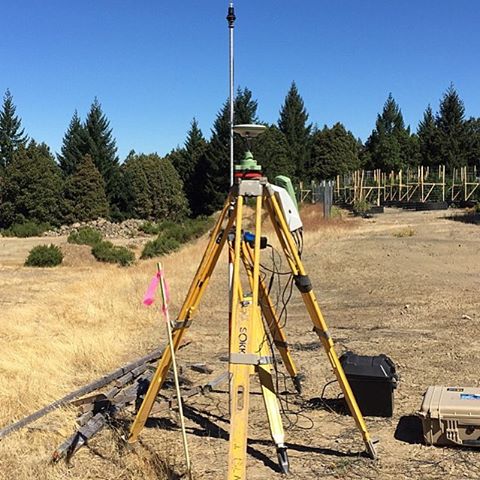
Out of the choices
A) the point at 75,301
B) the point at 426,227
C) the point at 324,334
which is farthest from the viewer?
the point at 426,227

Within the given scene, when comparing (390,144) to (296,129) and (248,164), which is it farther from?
(248,164)

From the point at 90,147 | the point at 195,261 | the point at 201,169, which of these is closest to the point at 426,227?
the point at 195,261

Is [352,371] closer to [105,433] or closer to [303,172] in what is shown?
[105,433]

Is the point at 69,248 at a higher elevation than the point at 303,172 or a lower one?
lower

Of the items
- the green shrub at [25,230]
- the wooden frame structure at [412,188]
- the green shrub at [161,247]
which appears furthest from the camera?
the green shrub at [25,230]

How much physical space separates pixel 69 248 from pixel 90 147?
2791 cm

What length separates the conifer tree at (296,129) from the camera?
55969 millimetres

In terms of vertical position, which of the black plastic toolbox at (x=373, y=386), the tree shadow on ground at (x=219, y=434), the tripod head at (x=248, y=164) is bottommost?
the tree shadow on ground at (x=219, y=434)

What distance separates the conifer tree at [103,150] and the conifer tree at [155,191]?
165 centimetres

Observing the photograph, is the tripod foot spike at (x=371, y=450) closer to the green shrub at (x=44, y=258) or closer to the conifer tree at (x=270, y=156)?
the green shrub at (x=44, y=258)

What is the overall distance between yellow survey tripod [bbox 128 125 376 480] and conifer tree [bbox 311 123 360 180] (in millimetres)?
52191

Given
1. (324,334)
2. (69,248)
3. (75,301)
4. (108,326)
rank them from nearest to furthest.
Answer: (324,334), (108,326), (75,301), (69,248)

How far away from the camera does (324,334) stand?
4.11 m

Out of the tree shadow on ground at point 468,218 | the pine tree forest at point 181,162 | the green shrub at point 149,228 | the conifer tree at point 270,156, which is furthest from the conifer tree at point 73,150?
the tree shadow on ground at point 468,218
